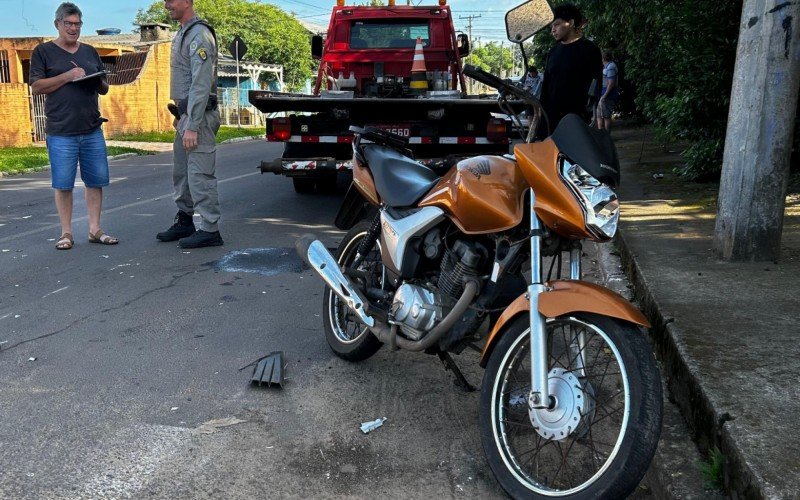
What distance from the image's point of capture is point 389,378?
404 centimetres

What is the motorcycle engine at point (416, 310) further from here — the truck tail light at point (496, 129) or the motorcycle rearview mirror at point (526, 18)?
the truck tail light at point (496, 129)

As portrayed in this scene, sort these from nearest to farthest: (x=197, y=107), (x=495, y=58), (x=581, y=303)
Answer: (x=581, y=303) < (x=197, y=107) < (x=495, y=58)

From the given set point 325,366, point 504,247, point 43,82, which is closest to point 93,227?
point 43,82

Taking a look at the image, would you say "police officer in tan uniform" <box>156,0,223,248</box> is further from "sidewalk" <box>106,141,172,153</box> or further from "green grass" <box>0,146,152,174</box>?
"sidewalk" <box>106,141,172,153</box>

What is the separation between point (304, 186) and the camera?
1023cm

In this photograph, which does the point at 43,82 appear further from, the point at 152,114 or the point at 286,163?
the point at 152,114

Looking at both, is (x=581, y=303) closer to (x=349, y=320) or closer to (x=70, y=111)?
(x=349, y=320)

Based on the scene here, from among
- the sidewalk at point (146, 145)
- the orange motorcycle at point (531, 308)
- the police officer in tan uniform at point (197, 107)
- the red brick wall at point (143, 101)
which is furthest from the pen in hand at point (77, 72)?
the red brick wall at point (143, 101)

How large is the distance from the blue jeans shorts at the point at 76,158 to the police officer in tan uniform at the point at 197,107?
2.46 feet

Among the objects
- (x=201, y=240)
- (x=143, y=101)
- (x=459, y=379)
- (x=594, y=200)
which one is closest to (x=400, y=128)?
(x=201, y=240)

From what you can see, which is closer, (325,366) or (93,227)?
(325,366)

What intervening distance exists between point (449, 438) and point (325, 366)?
1.07 meters

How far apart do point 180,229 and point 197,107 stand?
4.25 ft

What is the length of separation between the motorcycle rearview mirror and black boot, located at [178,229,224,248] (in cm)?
415
